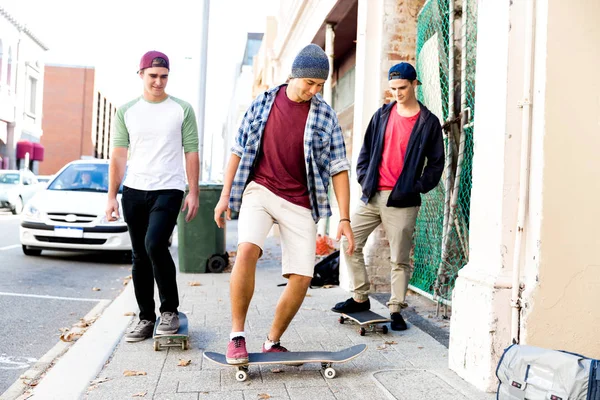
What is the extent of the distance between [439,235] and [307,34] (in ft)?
26.8

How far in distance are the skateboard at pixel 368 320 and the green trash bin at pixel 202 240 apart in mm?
4224

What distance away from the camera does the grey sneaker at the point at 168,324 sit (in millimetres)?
4328

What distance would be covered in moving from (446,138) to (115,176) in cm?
290

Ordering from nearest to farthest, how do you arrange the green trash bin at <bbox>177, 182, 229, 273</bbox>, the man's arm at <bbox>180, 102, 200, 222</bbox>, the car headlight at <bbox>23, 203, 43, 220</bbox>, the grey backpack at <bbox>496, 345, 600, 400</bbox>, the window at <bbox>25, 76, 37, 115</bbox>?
1. the grey backpack at <bbox>496, 345, 600, 400</bbox>
2. the man's arm at <bbox>180, 102, 200, 222</bbox>
3. the green trash bin at <bbox>177, 182, 229, 273</bbox>
4. the car headlight at <bbox>23, 203, 43, 220</bbox>
5. the window at <bbox>25, 76, 37, 115</bbox>

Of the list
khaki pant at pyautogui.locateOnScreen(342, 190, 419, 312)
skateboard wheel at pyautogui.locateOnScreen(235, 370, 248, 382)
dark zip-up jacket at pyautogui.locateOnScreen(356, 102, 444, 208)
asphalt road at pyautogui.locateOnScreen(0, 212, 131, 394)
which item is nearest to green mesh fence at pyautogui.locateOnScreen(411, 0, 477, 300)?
dark zip-up jacket at pyautogui.locateOnScreen(356, 102, 444, 208)

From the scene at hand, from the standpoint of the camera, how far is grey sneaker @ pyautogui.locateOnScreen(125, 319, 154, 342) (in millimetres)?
4625

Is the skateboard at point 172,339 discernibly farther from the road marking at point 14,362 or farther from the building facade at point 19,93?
the building facade at point 19,93

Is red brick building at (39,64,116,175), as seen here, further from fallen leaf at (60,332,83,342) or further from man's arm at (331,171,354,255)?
man's arm at (331,171,354,255)

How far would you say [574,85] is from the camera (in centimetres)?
335

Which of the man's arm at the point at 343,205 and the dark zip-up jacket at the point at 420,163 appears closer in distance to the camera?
the man's arm at the point at 343,205

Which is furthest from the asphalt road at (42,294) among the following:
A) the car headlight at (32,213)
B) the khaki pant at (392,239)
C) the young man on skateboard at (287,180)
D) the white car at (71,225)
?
the khaki pant at (392,239)

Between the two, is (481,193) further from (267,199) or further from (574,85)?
(267,199)

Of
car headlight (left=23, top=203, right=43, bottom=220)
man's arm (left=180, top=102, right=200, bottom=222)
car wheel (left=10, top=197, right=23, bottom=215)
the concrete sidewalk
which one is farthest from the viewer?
car wheel (left=10, top=197, right=23, bottom=215)

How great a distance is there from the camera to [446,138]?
5801 millimetres
